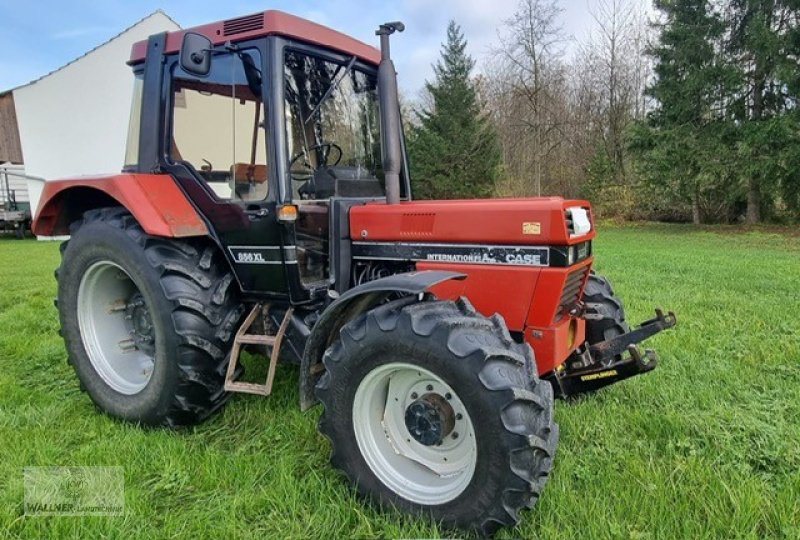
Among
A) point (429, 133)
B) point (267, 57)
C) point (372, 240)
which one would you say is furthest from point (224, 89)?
point (429, 133)

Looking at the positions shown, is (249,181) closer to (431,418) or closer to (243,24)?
(243,24)

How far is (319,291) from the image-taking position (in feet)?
9.63

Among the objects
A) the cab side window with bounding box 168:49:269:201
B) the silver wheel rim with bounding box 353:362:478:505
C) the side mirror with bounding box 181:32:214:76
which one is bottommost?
the silver wheel rim with bounding box 353:362:478:505

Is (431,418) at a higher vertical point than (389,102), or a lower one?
lower

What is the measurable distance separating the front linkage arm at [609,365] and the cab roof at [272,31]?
7.00ft

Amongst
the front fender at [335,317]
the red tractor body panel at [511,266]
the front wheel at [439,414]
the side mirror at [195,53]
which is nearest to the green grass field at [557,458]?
the front wheel at [439,414]

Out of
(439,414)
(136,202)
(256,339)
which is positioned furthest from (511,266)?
(136,202)

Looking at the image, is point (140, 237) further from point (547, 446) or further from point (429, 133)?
point (429, 133)

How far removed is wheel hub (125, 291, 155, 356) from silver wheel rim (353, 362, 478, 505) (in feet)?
5.66

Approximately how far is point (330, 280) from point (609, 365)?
157 cm

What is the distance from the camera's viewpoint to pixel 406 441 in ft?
7.69

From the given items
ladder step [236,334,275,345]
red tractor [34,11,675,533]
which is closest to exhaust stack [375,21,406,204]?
red tractor [34,11,675,533]

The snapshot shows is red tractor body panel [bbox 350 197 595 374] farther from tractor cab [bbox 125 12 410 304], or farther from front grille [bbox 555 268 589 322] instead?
tractor cab [bbox 125 12 410 304]

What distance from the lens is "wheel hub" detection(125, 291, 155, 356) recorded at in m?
3.31
